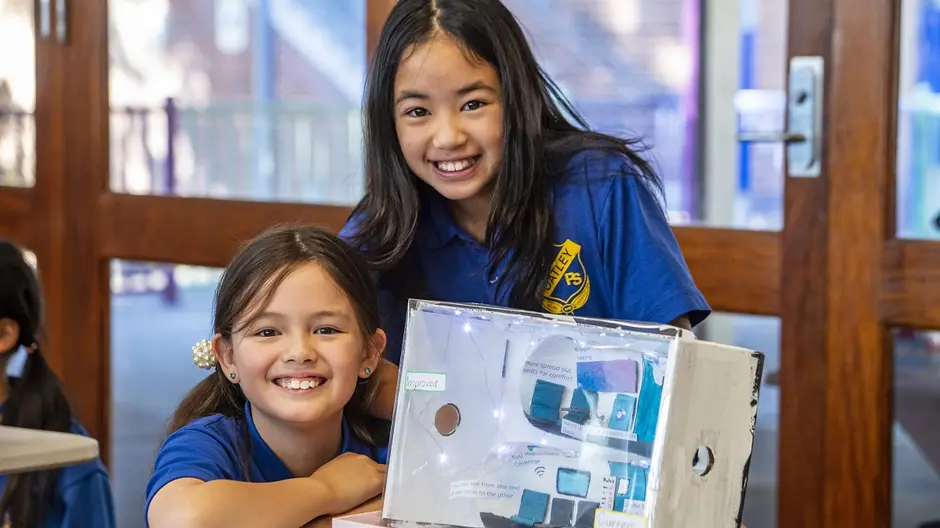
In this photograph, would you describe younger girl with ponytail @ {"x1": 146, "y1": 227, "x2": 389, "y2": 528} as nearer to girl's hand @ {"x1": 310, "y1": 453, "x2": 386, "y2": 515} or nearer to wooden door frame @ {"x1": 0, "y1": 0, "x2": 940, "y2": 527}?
girl's hand @ {"x1": 310, "y1": 453, "x2": 386, "y2": 515}

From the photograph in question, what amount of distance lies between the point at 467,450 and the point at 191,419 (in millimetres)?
386

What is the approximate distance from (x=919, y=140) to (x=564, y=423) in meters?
1.19

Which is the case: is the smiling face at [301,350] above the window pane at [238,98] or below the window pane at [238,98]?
below

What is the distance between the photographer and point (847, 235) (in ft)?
6.50

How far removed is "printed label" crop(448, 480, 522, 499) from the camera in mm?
1041

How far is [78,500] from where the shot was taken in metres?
1.94

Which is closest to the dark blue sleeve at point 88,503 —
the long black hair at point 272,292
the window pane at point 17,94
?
the long black hair at point 272,292

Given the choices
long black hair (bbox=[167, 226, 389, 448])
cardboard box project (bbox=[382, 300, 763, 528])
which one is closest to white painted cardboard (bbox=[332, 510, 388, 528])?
cardboard box project (bbox=[382, 300, 763, 528])

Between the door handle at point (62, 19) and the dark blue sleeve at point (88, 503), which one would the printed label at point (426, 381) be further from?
the door handle at point (62, 19)

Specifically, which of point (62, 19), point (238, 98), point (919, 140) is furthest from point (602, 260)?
point (62, 19)

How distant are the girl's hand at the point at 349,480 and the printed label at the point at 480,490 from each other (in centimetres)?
16

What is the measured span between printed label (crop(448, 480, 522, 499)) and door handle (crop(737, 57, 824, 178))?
1140mm

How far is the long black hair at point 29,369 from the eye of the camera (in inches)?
80.0

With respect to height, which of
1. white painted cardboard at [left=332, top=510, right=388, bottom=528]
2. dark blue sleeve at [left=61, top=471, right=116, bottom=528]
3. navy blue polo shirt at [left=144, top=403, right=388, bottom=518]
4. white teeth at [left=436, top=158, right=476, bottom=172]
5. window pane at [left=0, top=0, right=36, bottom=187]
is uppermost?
window pane at [left=0, top=0, right=36, bottom=187]
